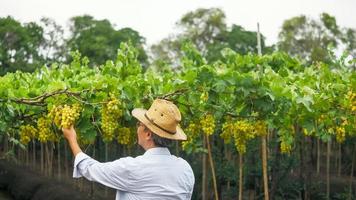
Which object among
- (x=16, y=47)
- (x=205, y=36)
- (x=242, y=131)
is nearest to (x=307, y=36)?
(x=205, y=36)

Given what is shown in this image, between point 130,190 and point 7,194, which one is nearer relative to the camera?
point 130,190

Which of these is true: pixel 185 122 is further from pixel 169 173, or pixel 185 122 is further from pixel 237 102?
pixel 169 173

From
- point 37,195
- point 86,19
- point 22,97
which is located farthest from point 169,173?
point 86,19

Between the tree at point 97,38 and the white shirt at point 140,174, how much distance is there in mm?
28154

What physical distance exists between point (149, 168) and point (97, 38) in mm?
28739

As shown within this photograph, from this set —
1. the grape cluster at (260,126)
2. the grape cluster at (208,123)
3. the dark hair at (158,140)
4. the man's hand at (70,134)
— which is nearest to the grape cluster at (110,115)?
the man's hand at (70,134)

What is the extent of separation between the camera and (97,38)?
103 ft

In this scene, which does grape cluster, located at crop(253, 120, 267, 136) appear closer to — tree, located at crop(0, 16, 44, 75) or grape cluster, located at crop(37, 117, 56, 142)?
grape cluster, located at crop(37, 117, 56, 142)

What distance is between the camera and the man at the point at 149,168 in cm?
305

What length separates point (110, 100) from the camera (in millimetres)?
4484

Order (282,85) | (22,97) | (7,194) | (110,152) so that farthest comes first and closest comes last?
1. (110,152)
2. (7,194)
3. (282,85)
4. (22,97)

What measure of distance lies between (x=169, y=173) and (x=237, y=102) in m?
2.36

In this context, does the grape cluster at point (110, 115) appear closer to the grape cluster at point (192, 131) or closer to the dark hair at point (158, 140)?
the dark hair at point (158, 140)

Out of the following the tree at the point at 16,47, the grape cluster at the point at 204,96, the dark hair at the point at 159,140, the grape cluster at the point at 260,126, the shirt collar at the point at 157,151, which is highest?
the tree at the point at 16,47
